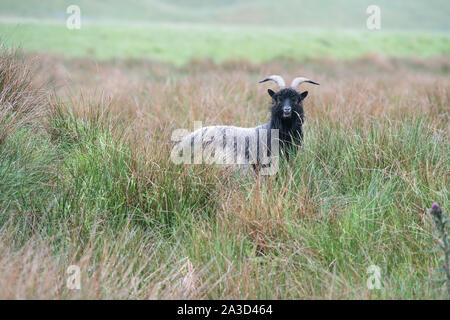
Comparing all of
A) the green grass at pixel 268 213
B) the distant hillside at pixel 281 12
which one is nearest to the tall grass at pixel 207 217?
the green grass at pixel 268 213

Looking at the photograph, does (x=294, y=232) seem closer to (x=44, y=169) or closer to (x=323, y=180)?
(x=323, y=180)

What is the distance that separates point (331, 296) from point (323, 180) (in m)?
1.63

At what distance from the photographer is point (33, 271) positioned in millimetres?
2582

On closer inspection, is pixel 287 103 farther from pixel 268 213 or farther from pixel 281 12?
pixel 281 12

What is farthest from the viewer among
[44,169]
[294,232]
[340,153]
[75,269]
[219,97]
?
[219,97]

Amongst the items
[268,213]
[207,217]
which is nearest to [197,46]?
[207,217]

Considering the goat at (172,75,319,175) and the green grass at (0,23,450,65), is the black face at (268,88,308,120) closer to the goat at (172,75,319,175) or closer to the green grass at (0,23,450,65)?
the goat at (172,75,319,175)

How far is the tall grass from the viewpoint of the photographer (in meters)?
2.89

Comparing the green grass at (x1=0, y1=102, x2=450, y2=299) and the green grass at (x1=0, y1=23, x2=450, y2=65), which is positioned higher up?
the green grass at (x1=0, y1=23, x2=450, y2=65)

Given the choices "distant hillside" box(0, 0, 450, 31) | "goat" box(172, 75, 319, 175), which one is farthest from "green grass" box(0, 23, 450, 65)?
"distant hillside" box(0, 0, 450, 31)

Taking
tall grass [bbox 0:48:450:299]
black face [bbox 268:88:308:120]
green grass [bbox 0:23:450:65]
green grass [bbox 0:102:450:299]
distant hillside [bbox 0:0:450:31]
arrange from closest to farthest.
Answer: tall grass [bbox 0:48:450:299] < green grass [bbox 0:102:450:299] < black face [bbox 268:88:308:120] < green grass [bbox 0:23:450:65] < distant hillside [bbox 0:0:450:31]

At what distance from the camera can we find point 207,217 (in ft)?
11.8

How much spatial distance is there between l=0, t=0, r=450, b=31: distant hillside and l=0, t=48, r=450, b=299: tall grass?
9496 cm
